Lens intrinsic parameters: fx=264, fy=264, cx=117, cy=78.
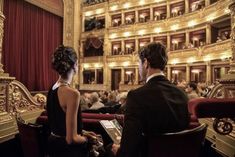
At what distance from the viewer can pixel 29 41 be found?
9914 millimetres

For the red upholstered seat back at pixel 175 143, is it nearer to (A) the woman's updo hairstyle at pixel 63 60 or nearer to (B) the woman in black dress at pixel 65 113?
(B) the woman in black dress at pixel 65 113

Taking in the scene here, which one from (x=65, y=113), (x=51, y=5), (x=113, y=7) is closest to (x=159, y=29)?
(x=113, y=7)

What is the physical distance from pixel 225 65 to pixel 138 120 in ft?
44.5

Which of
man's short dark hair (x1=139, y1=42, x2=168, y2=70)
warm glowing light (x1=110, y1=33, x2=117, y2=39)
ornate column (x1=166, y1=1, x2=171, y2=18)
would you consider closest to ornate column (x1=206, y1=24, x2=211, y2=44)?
ornate column (x1=166, y1=1, x2=171, y2=18)

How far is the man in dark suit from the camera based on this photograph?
140 centimetres

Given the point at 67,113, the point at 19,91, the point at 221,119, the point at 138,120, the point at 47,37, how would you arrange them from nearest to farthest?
the point at 138,120
the point at 67,113
the point at 221,119
the point at 19,91
the point at 47,37

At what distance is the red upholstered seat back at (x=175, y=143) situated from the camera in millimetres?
1429

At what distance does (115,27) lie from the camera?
64.5 ft

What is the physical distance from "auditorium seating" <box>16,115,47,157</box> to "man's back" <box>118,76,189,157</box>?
953 mm

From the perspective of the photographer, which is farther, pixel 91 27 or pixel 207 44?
pixel 91 27

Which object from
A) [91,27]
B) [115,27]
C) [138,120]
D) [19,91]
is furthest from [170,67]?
[138,120]

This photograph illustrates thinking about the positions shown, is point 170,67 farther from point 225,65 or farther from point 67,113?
point 67,113

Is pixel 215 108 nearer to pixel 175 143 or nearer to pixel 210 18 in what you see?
pixel 175 143

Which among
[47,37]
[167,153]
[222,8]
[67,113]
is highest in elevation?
[222,8]
